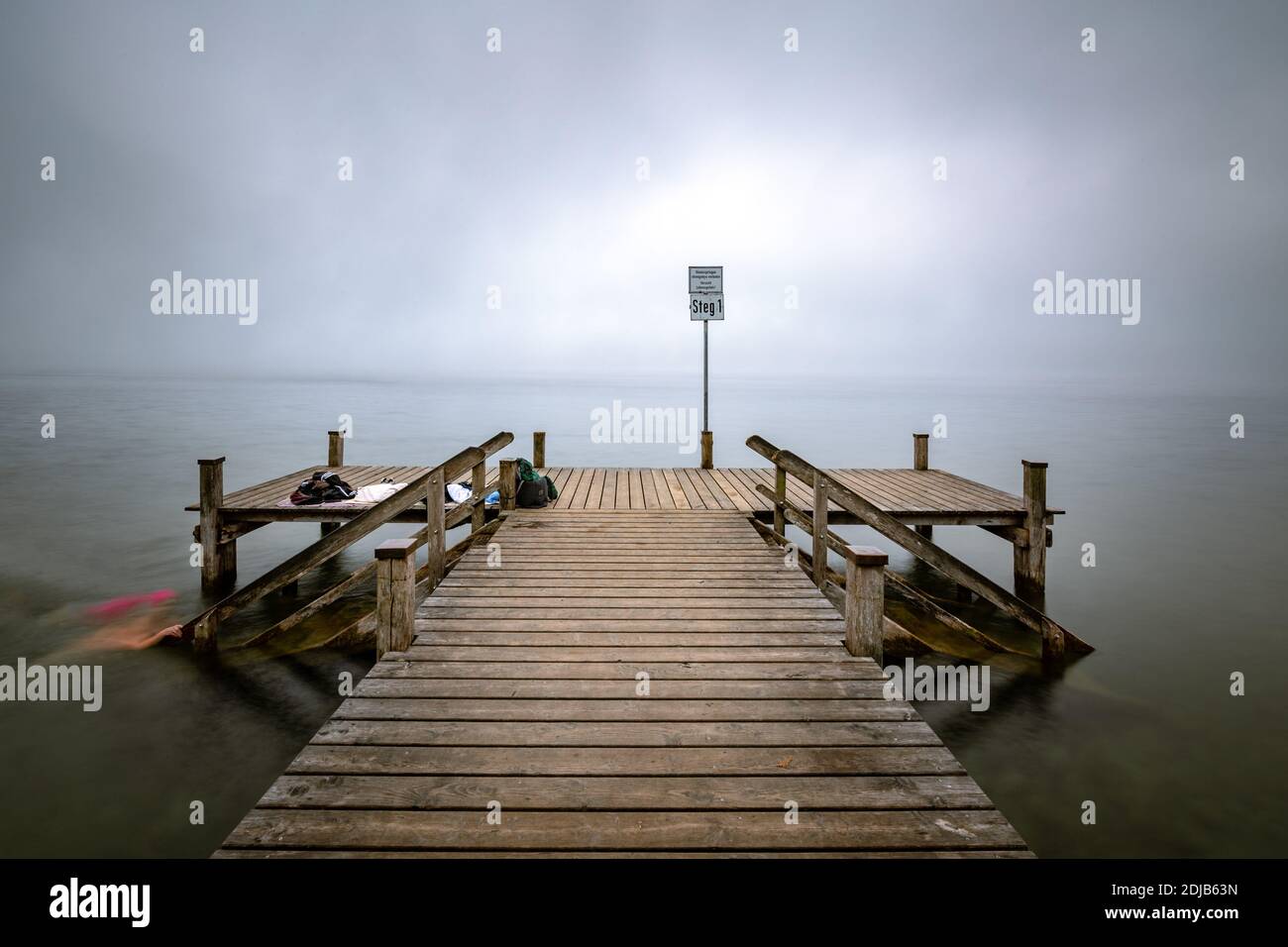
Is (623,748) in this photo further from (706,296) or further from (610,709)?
(706,296)

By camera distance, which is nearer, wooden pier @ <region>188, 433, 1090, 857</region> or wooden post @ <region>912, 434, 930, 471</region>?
wooden pier @ <region>188, 433, 1090, 857</region>

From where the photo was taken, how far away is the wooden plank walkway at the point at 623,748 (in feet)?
8.33

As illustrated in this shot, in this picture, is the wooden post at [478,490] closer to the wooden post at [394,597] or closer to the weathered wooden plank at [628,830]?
the wooden post at [394,597]

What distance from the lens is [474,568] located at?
19.9 ft

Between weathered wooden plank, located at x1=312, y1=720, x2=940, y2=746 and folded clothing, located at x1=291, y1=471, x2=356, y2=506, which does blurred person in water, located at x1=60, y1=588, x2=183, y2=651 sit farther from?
weathered wooden plank, located at x1=312, y1=720, x2=940, y2=746

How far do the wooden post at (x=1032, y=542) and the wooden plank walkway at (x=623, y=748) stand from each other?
13.0 ft

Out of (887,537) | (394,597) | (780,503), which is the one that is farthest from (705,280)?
(394,597)

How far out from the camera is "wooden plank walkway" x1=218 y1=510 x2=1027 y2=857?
2539 mm

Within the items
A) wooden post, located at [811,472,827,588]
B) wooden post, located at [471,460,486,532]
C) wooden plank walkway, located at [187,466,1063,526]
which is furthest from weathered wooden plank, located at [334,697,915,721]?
wooden plank walkway, located at [187,466,1063,526]

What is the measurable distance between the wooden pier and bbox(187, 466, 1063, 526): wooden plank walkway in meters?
1.29
